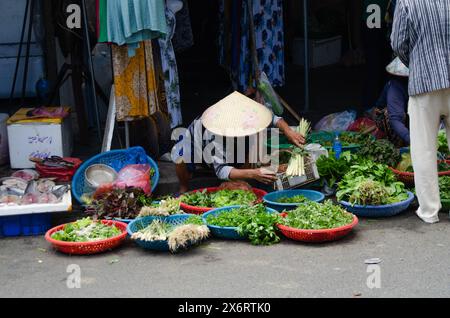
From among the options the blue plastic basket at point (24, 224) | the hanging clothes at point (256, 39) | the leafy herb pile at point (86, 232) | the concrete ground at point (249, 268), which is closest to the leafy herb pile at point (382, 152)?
the concrete ground at point (249, 268)

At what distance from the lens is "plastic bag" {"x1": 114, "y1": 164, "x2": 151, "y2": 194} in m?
7.07

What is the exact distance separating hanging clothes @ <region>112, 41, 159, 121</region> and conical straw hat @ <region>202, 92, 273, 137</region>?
0.90 meters

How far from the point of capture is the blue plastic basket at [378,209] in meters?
6.66

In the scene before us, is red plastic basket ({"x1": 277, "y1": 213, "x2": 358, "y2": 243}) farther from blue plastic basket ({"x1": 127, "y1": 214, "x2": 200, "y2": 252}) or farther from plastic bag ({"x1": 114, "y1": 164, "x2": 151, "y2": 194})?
plastic bag ({"x1": 114, "y1": 164, "x2": 151, "y2": 194})

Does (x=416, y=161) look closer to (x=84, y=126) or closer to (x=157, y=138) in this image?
(x=157, y=138)

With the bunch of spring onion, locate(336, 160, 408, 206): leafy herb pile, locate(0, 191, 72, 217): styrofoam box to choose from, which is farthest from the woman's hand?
locate(0, 191, 72, 217): styrofoam box

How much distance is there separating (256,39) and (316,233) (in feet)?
10.8

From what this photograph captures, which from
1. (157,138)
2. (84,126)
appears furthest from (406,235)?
(84,126)

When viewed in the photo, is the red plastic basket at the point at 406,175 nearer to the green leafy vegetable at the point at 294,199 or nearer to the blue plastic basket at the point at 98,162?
the green leafy vegetable at the point at 294,199

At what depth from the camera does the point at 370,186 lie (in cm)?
663

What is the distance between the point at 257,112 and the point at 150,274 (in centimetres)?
189

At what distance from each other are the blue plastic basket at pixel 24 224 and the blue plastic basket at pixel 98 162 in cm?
59

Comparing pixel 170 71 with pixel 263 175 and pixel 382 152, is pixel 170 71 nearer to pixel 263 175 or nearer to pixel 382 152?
pixel 263 175

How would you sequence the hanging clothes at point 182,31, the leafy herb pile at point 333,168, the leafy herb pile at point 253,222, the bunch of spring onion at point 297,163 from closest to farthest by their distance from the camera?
the leafy herb pile at point 253,222 → the bunch of spring onion at point 297,163 → the leafy herb pile at point 333,168 → the hanging clothes at point 182,31
